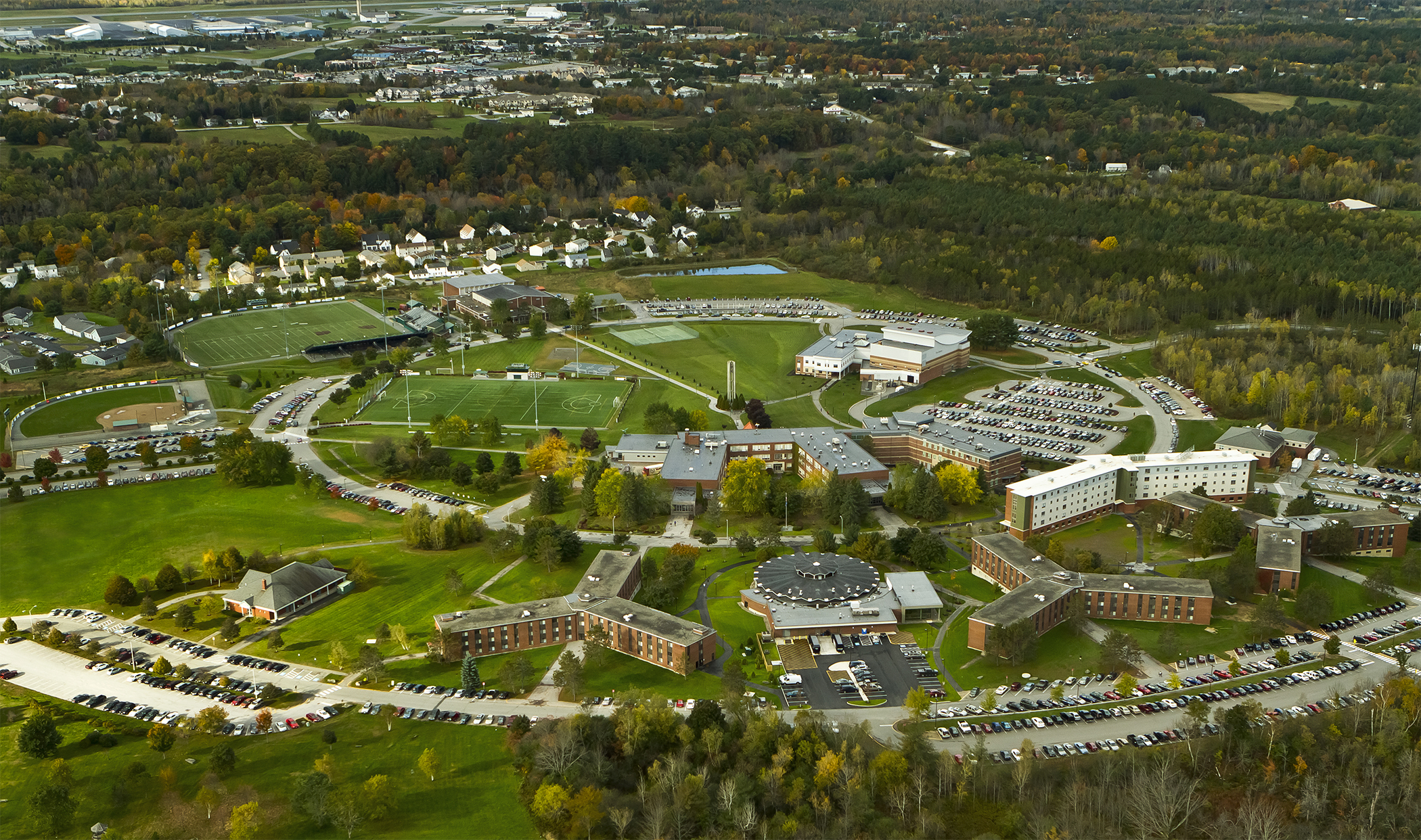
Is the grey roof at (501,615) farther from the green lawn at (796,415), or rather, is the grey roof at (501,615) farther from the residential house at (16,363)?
the residential house at (16,363)

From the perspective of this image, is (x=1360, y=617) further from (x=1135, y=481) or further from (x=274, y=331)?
(x=274, y=331)

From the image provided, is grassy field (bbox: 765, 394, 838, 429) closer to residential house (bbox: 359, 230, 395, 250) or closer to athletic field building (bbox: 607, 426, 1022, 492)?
athletic field building (bbox: 607, 426, 1022, 492)

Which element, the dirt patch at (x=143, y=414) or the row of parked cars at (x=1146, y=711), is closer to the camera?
the row of parked cars at (x=1146, y=711)

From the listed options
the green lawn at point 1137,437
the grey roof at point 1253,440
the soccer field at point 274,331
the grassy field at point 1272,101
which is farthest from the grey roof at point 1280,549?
the grassy field at point 1272,101

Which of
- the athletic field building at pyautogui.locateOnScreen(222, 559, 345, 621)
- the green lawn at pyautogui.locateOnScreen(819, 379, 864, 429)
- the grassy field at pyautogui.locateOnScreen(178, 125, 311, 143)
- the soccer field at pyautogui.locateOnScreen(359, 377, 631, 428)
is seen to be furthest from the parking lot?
the grassy field at pyautogui.locateOnScreen(178, 125, 311, 143)

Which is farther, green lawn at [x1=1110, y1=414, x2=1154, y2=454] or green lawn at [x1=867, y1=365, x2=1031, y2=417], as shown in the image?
green lawn at [x1=867, y1=365, x2=1031, y2=417]

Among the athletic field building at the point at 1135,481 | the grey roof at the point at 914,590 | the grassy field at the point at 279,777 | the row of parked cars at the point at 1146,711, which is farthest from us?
the athletic field building at the point at 1135,481
